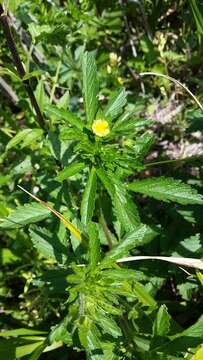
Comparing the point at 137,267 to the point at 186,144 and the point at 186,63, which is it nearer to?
the point at 186,144

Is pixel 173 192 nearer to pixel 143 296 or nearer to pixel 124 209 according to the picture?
pixel 124 209

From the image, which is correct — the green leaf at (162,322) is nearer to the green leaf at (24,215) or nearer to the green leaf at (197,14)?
the green leaf at (24,215)

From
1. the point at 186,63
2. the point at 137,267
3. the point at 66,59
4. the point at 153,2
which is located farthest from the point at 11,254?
the point at 153,2

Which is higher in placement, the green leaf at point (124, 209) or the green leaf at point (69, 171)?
the green leaf at point (69, 171)

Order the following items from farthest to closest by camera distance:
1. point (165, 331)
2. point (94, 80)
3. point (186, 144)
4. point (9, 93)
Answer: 1. point (186, 144)
2. point (9, 93)
3. point (94, 80)
4. point (165, 331)

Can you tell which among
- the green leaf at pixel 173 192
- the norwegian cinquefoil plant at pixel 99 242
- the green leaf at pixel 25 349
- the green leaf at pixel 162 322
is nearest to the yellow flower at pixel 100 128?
the norwegian cinquefoil plant at pixel 99 242

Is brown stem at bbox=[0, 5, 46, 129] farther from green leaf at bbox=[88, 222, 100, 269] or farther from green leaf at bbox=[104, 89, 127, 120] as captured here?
green leaf at bbox=[88, 222, 100, 269]

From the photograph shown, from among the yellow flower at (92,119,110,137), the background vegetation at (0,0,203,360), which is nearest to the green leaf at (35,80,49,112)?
the background vegetation at (0,0,203,360)
